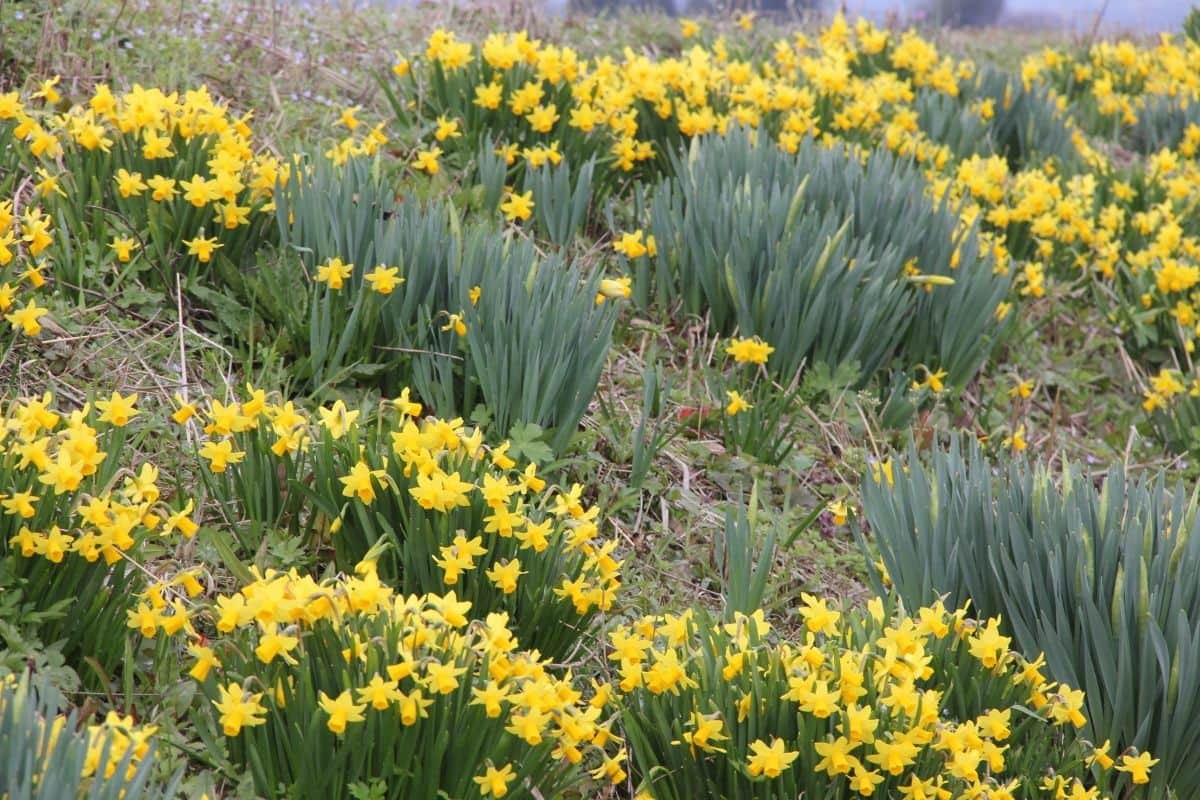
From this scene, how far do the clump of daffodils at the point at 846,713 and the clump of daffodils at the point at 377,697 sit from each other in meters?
0.19

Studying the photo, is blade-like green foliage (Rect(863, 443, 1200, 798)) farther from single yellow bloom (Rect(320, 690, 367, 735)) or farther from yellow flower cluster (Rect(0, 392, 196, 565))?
yellow flower cluster (Rect(0, 392, 196, 565))

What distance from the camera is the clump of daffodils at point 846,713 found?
2211 millimetres

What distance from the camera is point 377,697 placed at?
1991 mm

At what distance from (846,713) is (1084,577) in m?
0.65

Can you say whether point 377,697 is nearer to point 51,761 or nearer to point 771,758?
point 51,761

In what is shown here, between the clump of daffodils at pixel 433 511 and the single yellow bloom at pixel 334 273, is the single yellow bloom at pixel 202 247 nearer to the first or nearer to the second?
the single yellow bloom at pixel 334 273

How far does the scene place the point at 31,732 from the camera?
1.67 meters

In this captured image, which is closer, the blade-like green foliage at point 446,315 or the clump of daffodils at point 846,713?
the clump of daffodils at point 846,713

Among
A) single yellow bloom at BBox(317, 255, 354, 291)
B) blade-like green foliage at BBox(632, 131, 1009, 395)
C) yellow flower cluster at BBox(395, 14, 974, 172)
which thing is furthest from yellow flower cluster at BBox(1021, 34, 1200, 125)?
single yellow bloom at BBox(317, 255, 354, 291)

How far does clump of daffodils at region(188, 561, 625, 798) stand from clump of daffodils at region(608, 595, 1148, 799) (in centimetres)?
19

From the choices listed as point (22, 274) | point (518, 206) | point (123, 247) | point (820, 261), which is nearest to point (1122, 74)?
point (820, 261)

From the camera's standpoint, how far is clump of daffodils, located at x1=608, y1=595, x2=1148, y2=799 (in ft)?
7.25

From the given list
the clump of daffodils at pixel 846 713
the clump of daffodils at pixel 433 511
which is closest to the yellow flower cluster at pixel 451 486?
the clump of daffodils at pixel 433 511

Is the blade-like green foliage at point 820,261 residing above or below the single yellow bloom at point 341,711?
above
